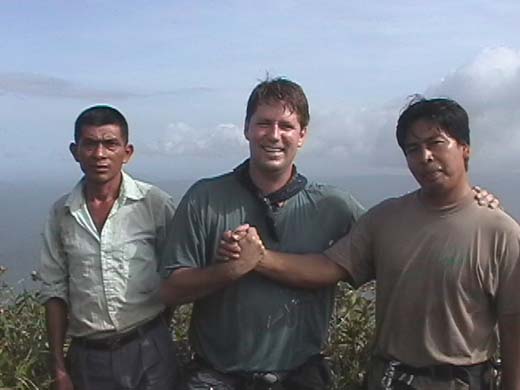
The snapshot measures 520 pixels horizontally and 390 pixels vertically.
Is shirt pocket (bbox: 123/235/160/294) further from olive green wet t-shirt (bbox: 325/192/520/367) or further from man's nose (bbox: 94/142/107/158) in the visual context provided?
olive green wet t-shirt (bbox: 325/192/520/367)

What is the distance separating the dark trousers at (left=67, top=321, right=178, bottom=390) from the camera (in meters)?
4.93

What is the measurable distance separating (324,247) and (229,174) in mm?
635

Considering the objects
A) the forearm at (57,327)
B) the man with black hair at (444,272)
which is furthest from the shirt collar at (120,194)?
the man with black hair at (444,272)

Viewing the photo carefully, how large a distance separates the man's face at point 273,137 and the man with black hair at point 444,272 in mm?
399

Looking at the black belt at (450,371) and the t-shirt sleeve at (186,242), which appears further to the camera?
the t-shirt sleeve at (186,242)

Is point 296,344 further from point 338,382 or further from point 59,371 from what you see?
point 59,371

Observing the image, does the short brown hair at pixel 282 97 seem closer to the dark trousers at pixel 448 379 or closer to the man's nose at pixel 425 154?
the man's nose at pixel 425 154

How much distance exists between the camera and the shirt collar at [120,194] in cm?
499

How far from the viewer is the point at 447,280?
4.26 metres

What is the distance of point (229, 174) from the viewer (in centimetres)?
479

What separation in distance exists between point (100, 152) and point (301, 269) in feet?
4.16

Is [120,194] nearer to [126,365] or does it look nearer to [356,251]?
[126,365]

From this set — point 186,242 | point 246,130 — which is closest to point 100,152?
point 186,242

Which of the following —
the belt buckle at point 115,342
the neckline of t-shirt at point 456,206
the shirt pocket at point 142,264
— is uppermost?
the neckline of t-shirt at point 456,206
